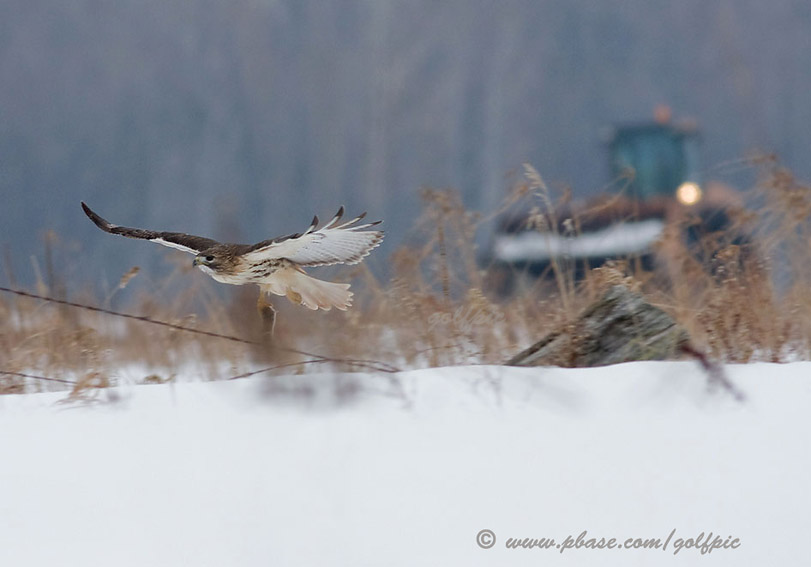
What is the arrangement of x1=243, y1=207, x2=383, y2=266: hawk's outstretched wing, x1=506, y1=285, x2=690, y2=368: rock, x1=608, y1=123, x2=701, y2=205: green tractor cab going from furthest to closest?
x1=608, y1=123, x2=701, y2=205: green tractor cab, x1=506, y1=285, x2=690, y2=368: rock, x1=243, y1=207, x2=383, y2=266: hawk's outstretched wing

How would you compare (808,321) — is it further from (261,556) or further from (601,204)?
(261,556)

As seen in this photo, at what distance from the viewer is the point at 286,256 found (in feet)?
6.31

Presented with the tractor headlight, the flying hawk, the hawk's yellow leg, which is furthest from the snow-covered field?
the tractor headlight

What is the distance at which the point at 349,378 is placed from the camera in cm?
205

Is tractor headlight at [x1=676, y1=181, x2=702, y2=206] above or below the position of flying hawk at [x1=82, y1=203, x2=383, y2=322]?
above

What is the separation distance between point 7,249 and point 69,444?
1.23 meters

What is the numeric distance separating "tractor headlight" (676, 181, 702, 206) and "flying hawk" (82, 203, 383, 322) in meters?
4.78

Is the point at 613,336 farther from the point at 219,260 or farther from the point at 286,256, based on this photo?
the point at 219,260

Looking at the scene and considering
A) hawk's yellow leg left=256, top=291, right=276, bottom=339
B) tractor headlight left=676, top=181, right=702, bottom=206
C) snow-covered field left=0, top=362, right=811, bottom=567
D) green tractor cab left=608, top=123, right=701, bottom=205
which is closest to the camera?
snow-covered field left=0, top=362, right=811, bottom=567

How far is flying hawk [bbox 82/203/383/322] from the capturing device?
185 cm

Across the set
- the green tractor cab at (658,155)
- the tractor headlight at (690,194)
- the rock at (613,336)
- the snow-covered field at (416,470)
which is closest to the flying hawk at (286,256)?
the snow-covered field at (416,470)

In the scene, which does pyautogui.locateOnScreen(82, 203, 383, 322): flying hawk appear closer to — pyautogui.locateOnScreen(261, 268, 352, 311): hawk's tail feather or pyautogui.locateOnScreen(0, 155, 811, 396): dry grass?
pyautogui.locateOnScreen(261, 268, 352, 311): hawk's tail feather

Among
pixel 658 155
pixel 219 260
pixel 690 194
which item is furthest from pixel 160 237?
→ pixel 658 155

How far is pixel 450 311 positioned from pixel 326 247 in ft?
2.92
